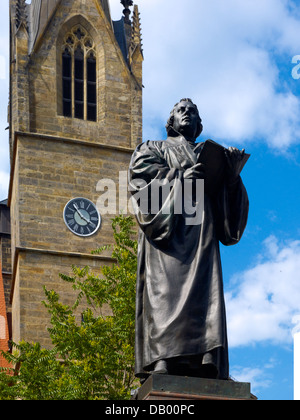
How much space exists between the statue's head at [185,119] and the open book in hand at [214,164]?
22.2 inches

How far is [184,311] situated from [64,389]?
1550 centimetres

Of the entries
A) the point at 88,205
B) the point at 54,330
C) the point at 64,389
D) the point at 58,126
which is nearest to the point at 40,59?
the point at 58,126

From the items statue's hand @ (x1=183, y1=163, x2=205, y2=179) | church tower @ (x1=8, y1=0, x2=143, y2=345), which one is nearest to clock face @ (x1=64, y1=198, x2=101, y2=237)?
church tower @ (x1=8, y1=0, x2=143, y2=345)

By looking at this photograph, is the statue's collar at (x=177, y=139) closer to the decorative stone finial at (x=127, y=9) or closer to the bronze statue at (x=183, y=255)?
the bronze statue at (x=183, y=255)

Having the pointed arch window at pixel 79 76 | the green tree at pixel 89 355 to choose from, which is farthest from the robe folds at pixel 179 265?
the pointed arch window at pixel 79 76

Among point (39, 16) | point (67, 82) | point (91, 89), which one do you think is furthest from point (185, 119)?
point (39, 16)

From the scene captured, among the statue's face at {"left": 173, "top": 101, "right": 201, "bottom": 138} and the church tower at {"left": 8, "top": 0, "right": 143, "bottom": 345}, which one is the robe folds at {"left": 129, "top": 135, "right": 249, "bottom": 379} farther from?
the church tower at {"left": 8, "top": 0, "right": 143, "bottom": 345}

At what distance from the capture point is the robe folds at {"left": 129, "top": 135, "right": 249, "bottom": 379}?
29.1 feet

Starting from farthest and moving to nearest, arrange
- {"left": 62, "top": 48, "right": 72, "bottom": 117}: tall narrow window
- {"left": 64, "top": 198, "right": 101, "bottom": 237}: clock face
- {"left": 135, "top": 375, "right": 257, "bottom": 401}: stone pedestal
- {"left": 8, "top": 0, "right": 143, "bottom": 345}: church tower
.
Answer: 1. {"left": 62, "top": 48, "right": 72, "bottom": 117}: tall narrow window
2. {"left": 64, "top": 198, "right": 101, "bottom": 237}: clock face
3. {"left": 8, "top": 0, "right": 143, "bottom": 345}: church tower
4. {"left": 135, "top": 375, "right": 257, "bottom": 401}: stone pedestal

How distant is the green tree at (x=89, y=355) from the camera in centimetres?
2464

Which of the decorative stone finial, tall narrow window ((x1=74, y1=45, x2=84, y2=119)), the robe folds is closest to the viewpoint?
the robe folds

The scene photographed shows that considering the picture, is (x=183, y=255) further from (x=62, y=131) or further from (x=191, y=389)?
(x=62, y=131)

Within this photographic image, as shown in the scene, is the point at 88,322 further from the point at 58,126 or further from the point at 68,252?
the point at 58,126

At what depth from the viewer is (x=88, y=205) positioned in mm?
50000
